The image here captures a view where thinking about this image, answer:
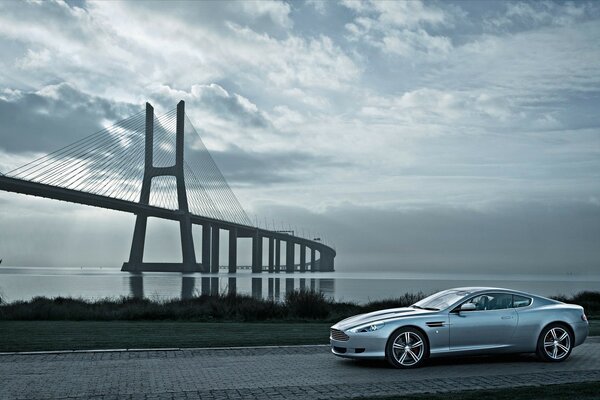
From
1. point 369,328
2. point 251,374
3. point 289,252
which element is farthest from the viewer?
point 289,252

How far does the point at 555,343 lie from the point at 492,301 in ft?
3.69

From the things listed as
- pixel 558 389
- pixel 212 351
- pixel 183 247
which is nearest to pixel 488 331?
pixel 558 389

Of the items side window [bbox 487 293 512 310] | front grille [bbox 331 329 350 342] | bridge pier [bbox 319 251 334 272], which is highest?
Answer: bridge pier [bbox 319 251 334 272]

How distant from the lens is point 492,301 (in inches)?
424

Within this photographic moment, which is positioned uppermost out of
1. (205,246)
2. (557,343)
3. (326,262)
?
(205,246)

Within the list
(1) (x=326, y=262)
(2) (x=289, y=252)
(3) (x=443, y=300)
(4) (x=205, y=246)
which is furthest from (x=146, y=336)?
(1) (x=326, y=262)

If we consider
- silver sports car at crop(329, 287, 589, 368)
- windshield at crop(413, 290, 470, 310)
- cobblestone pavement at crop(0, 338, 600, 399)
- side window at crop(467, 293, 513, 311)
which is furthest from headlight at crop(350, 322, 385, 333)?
side window at crop(467, 293, 513, 311)

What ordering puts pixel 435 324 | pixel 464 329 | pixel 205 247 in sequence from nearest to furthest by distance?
pixel 435 324, pixel 464 329, pixel 205 247

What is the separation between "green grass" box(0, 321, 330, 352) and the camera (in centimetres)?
1232

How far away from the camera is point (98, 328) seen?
15.6 m

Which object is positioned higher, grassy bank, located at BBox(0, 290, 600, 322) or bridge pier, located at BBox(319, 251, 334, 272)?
bridge pier, located at BBox(319, 251, 334, 272)

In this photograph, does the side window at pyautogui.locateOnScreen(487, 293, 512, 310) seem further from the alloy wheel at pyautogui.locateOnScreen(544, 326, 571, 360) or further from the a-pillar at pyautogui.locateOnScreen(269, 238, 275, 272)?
the a-pillar at pyautogui.locateOnScreen(269, 238, 275, 272)

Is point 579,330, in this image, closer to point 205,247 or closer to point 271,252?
point 205,247

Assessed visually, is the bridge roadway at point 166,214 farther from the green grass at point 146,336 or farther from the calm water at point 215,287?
the green grass at point 146,336
